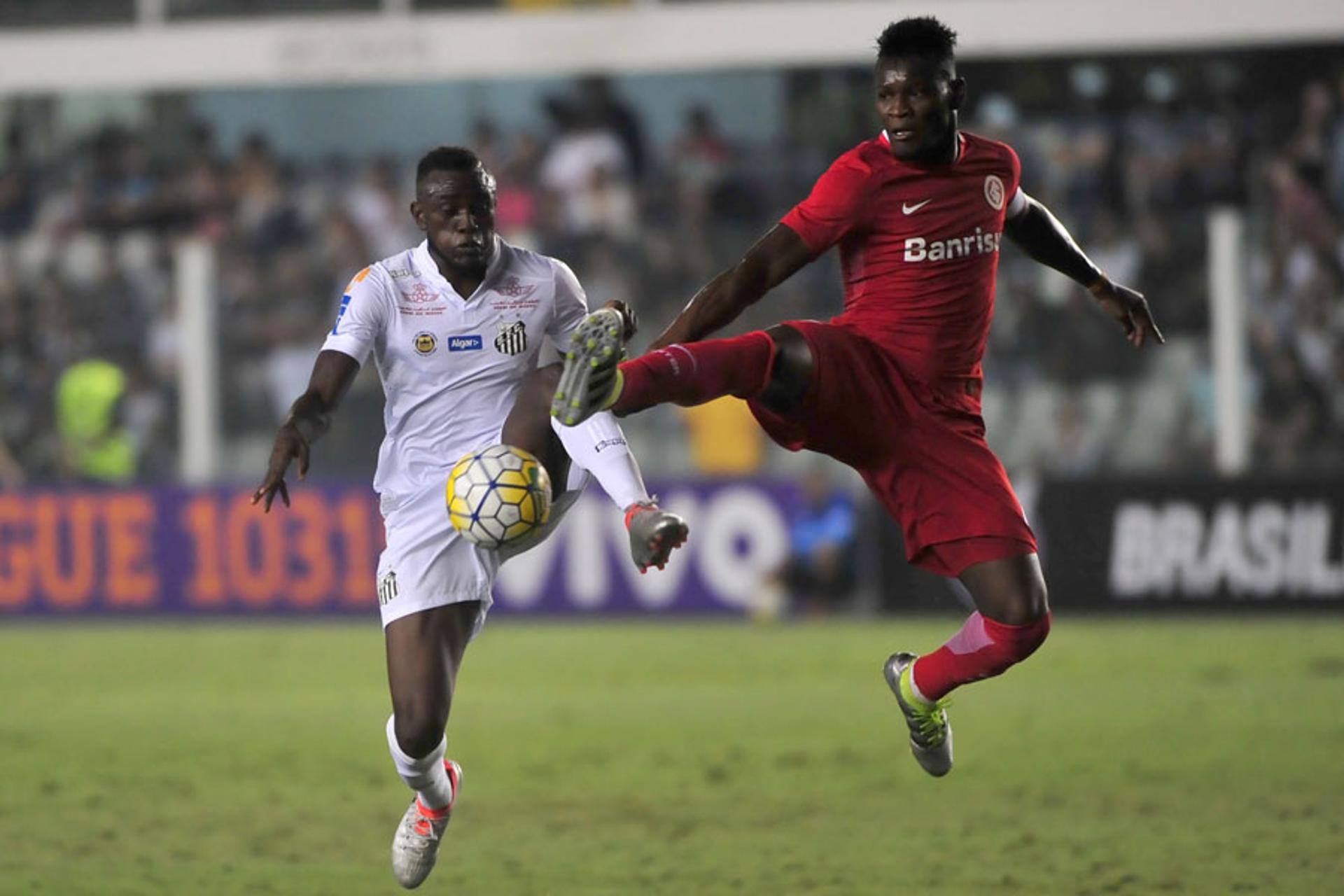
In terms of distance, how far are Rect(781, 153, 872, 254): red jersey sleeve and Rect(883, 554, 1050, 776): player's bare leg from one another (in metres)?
1.24

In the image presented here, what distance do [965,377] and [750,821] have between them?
276 centimetres

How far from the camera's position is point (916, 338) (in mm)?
6902

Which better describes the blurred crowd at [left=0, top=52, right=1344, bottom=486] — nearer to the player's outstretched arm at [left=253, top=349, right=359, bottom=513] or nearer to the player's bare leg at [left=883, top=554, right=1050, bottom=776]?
the player's bare leg at [left=883, top=554, right=1050, bottom=776]

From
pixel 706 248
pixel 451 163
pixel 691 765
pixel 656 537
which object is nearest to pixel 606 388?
pixel 656 537

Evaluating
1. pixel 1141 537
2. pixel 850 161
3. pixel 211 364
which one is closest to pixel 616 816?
pixel 850 161

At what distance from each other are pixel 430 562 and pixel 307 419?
2.86 ft

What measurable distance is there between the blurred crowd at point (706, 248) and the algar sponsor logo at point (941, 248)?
9.35 m

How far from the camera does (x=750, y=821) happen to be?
29.5ft

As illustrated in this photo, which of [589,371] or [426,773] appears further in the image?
[426,773]

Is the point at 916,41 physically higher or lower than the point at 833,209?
higher

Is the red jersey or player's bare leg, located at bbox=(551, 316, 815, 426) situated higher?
the red jersey

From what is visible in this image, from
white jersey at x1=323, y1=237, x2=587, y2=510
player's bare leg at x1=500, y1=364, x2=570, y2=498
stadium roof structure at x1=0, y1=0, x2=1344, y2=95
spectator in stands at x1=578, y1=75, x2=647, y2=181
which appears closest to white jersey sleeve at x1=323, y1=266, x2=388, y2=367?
white jersey at x1=323, y1=237, x2=587, y2=510

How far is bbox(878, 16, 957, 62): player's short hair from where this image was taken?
6.55 meters

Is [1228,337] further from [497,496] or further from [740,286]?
[497,496]
